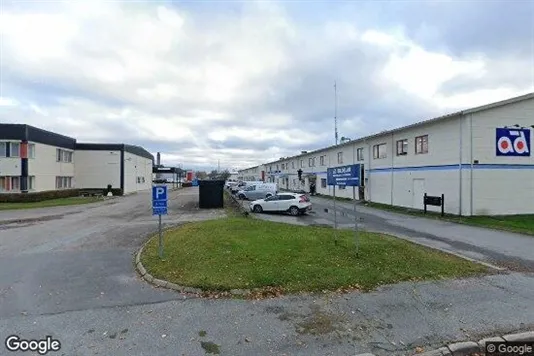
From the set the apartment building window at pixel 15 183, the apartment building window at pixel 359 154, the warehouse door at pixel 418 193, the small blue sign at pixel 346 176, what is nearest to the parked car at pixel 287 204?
the warehouse door at pixel 418 193

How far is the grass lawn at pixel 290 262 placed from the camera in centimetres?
694

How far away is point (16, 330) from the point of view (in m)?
5.06

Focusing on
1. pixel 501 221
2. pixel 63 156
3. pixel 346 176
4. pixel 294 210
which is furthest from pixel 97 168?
pixel 501 221

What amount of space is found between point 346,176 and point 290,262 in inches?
117

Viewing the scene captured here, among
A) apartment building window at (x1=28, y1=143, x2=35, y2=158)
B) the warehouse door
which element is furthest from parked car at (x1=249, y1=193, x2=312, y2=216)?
apartment building window at (x1=28, y1=143, x2=35, y2=158)

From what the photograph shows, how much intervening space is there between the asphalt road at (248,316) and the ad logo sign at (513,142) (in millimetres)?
15357

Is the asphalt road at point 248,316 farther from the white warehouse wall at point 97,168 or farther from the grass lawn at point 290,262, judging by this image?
the white warehouse wall at point 97,168

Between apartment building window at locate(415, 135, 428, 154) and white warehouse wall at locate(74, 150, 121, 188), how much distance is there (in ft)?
118

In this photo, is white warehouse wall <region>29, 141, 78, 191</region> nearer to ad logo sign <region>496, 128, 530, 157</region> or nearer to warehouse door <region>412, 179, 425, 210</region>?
warehouse door <region>412, 179, 425, 210</region>

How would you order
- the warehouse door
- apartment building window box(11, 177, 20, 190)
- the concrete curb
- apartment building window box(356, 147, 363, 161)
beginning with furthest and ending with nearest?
apartment building window box(356, 147, 363, 161), apartment building window box(11, 177, 20, 190), the warehouse door, the concrete curb

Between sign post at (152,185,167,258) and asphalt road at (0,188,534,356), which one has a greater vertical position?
sign post at (152,185,167,258)

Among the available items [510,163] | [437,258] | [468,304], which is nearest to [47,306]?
[468,304]

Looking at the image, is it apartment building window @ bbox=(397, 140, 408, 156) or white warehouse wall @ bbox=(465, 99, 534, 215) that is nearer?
white warehouse wall @ bbox=(465, 99, 534, 215)

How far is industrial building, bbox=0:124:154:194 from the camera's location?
100ft
